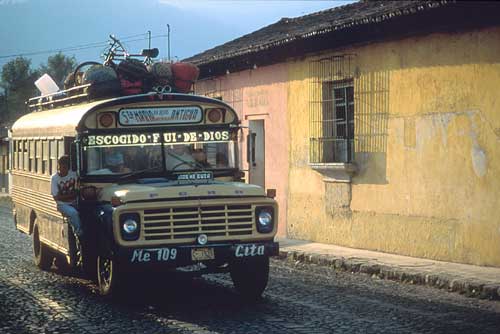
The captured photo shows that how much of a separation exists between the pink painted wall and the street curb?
396cm

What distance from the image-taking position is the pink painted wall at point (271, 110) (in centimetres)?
2069

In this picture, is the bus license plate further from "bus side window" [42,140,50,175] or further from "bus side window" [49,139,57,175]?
"bus side window" [42,140,50,175]

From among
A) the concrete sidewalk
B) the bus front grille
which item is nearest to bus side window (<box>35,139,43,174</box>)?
the bus front grille

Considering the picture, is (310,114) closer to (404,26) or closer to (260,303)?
(404,26)

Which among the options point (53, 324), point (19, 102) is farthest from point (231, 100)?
point (19, 102)

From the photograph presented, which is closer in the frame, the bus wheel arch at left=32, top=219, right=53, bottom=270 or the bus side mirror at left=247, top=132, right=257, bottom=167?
the bus side mirror at left=247, top=132, right=257, bottom=167

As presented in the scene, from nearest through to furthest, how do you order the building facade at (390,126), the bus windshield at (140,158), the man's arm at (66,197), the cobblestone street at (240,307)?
the cobblestone street at (240,307), the bus windshield at (140,158), the man's arm at (66,197), the building facade at (390,126)

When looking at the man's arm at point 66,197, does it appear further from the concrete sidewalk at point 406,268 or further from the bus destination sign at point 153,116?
the concrete sidewalk at point 406,268

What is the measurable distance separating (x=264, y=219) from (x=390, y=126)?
6.25m

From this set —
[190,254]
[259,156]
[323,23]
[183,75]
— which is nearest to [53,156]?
[183,75]

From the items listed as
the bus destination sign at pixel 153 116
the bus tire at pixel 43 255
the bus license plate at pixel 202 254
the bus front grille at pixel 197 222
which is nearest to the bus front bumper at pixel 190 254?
the bus license plate at pixel 202 254

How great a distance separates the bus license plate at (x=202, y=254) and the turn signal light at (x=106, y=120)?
2172 mm

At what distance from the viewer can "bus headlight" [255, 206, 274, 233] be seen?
1091cm

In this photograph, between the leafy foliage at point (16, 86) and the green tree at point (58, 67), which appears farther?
the green tree at point (58, 67)
